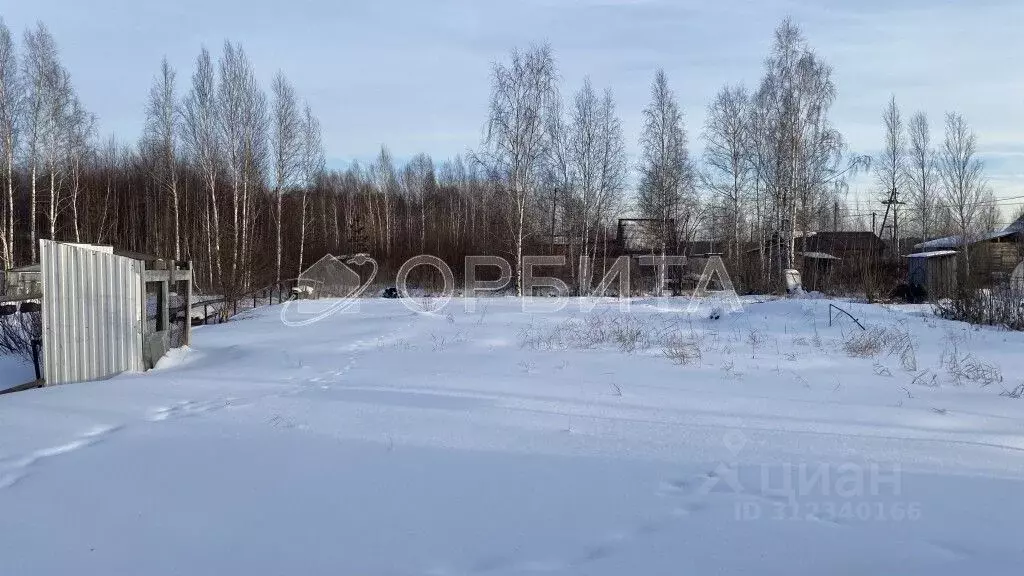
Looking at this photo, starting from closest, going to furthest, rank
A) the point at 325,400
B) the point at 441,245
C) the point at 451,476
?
the point at 451,476 → the point at 325,400 → the point at 441,245

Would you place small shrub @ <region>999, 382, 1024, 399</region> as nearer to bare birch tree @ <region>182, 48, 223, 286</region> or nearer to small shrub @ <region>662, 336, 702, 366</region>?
small shrub @ <region>662, 336, 702, 366</region>

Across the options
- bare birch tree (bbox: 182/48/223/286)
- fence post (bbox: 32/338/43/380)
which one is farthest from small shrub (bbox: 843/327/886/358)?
bare birch tree (bbox: 182/48/223/286)

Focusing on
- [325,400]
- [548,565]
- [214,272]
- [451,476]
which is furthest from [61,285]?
[214,272]

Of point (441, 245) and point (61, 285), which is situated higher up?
point (441, 245)

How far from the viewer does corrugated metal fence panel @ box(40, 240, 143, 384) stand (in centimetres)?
699

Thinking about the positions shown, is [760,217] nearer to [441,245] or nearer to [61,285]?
[441,245]

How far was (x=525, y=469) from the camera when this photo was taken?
145 inches

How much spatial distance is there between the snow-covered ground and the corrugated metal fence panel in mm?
468

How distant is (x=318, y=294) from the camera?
21969 mm

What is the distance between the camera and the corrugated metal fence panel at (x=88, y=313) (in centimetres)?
699

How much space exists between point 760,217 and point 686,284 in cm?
390

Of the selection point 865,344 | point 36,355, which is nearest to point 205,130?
point 36,355

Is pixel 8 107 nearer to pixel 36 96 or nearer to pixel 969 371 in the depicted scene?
pixel 36 96

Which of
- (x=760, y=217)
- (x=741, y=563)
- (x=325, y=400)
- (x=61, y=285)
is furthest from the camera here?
(x=760, y=217)
